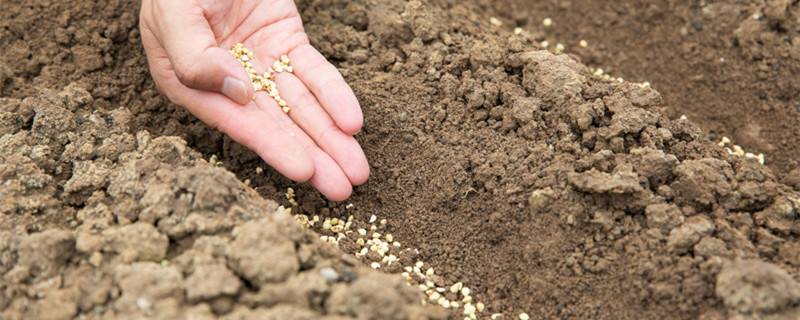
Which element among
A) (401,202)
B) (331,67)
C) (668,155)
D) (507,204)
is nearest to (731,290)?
(668,155)

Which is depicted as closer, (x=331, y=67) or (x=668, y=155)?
(x=668, y=155)

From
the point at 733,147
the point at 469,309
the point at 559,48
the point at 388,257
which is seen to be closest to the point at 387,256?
the point at 388,257

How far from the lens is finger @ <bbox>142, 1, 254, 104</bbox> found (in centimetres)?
293

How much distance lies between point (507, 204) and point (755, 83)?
2285 millimetres

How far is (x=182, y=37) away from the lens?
2.99 m

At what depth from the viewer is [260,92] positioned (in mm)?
3420

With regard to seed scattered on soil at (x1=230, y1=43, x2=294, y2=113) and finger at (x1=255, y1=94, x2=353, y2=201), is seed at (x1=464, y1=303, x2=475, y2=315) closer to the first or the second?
finger at (x1=255, y1=94, x2=353, y2=201)

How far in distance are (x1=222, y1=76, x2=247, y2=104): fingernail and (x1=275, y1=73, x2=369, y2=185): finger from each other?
0.37 metres

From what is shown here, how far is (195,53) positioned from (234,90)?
0.25 meters

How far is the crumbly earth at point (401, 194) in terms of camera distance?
2.35 meters

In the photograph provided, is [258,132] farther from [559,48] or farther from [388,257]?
[559,48]

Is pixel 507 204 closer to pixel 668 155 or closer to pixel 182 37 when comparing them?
pixel 668 155

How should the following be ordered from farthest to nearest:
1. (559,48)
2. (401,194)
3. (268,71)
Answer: (559,48) → (268,71) → (401,194)

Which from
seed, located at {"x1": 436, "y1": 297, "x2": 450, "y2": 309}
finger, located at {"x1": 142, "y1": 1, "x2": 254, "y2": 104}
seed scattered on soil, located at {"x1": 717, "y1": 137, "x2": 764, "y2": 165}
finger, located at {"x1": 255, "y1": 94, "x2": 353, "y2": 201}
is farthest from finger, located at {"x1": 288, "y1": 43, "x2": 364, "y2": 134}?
seed scattered on soil, located at {"x1": 717, "y1": 137, "x2": 764, "y2": 165}
